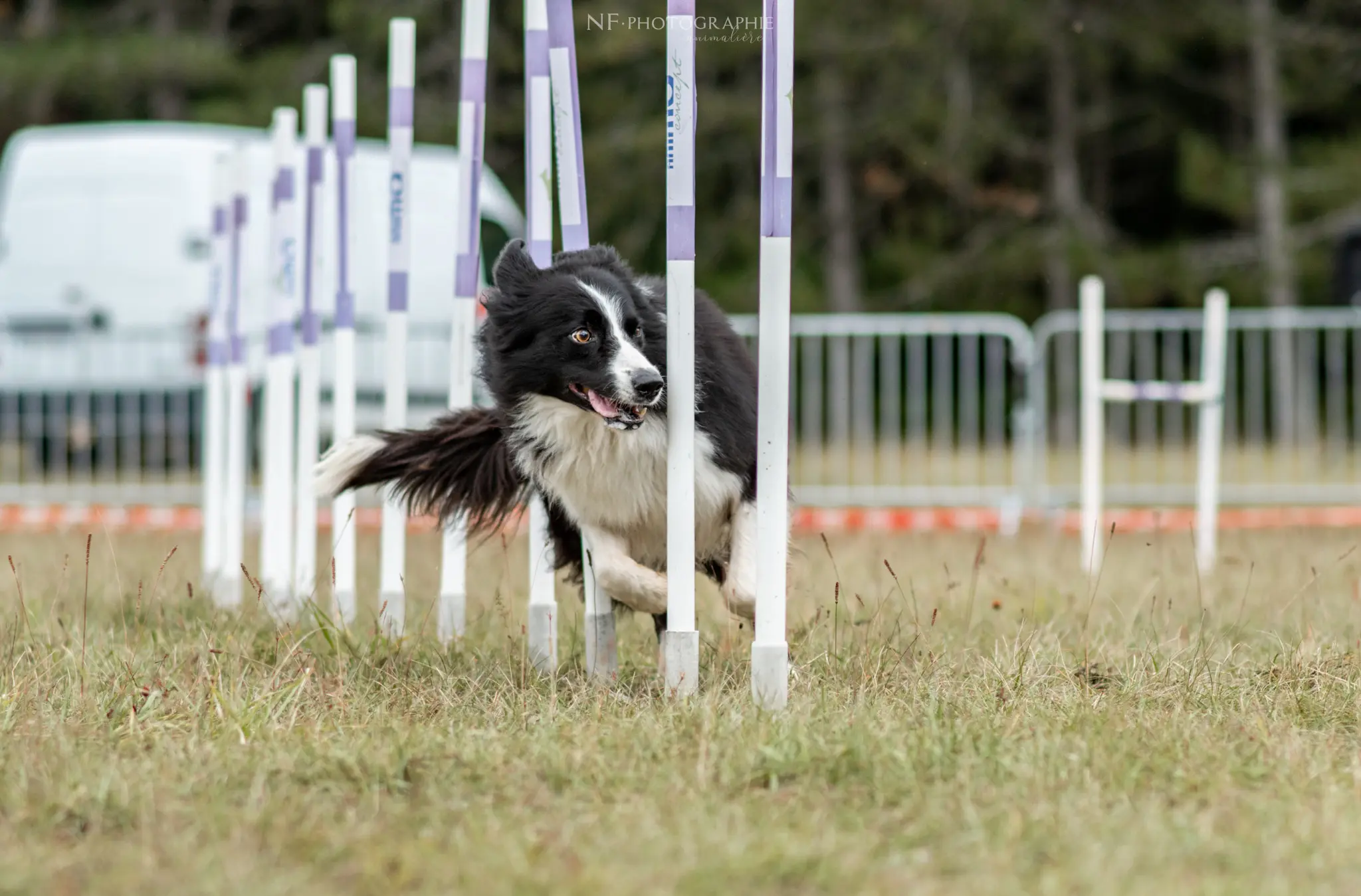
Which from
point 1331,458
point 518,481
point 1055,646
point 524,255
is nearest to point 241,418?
point 518,481

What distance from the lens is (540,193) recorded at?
484 cm

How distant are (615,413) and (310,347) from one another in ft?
6.55

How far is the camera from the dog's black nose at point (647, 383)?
408 cm

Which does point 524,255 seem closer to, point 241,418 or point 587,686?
point 587,686

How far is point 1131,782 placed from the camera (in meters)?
3.20

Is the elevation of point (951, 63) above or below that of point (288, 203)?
above

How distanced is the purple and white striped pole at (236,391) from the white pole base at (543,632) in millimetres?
1888

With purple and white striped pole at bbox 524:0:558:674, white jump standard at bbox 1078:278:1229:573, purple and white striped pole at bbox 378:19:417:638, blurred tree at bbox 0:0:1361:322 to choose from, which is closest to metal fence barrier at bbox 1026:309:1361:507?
white jump standard at bbox 1078:278:1229:573

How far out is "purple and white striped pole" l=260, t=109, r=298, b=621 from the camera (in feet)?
19.3

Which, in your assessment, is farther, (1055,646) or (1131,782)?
(1055,646)

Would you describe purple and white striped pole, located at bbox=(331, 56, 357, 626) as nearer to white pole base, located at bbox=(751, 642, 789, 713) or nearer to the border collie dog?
the border collie dog

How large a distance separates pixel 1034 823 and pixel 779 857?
0.51 m

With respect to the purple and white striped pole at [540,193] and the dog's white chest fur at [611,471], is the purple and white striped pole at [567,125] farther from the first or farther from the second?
the dog's white chest fur at [611,471]

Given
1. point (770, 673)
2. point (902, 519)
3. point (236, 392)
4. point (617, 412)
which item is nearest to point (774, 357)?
point (617, 412)
